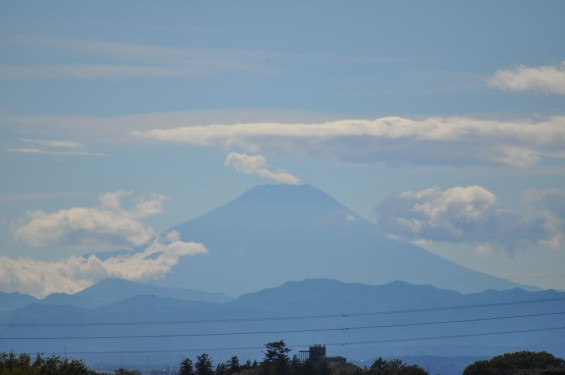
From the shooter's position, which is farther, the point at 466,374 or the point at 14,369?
the point at 466,374

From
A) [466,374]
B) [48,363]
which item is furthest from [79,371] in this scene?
[466,374]

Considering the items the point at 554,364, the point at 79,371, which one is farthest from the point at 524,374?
the point at 79,371

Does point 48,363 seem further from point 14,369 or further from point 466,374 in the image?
point 466,374

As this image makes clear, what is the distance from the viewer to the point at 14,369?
368ft

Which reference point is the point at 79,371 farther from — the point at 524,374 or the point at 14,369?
the point at 524,374

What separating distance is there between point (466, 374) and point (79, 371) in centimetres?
9291

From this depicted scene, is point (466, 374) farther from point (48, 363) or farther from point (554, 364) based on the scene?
point (48, 363)

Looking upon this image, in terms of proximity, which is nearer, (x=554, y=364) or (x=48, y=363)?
(x=48, y=363)

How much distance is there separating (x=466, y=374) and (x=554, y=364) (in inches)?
545

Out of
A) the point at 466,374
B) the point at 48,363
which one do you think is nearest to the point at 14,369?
the point at 48,363

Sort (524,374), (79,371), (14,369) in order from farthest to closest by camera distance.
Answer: (524,374) → (79,371) → (14,369)

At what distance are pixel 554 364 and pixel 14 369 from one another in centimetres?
10896

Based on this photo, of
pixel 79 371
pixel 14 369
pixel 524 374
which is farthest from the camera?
pixel 524 374

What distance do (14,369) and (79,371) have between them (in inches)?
400
